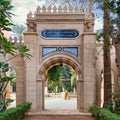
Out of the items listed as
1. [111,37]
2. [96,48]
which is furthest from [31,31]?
[111,37]

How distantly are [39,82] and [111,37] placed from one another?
4.13 meters

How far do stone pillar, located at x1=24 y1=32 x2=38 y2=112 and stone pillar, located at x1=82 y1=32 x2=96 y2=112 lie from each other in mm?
2279

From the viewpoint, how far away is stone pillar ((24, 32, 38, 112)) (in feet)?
42.3

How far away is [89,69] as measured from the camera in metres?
12.9

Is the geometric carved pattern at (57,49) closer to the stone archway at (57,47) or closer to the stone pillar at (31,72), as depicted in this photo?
the stone archway at (57,47)

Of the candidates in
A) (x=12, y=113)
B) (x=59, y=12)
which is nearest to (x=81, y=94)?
(x=59, y=12)

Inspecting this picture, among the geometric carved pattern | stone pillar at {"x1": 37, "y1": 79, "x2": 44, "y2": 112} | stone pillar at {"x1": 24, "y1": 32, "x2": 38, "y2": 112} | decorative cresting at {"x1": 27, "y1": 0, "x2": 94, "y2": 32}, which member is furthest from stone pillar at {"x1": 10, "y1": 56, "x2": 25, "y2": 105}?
decorative cresting at {"x1": 27, "y1": 0, "x2": 94, "y2": 32}

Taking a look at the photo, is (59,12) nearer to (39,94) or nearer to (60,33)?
(60,33)

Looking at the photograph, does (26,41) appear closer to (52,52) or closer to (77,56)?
(52,52)

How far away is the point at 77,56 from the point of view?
1322 cm

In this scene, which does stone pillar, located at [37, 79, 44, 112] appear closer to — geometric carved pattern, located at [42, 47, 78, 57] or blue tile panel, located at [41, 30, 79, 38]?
geometric carved pattern, located at [42, 47, 78, 57]

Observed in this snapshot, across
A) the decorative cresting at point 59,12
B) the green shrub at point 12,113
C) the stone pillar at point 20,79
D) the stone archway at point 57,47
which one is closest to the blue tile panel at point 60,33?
the stone archway at point 57,47

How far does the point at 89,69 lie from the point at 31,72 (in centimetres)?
265

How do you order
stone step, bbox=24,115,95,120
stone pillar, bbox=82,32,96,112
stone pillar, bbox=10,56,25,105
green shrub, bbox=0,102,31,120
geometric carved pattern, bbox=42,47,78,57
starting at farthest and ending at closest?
1. stone pillar, bbox=10,56,25,105
2. geometric carved pattern, bbox=42,47,78,57
3. stone pillar, bbox=82,32,96,112
4. stone step, bbox=24,115,95,120
5. green shrub, bbox=0,102,31,120
